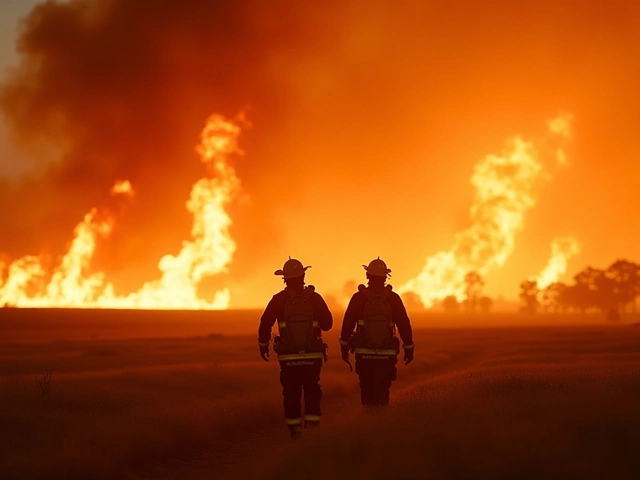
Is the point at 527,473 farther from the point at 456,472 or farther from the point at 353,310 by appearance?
the point at 353,310

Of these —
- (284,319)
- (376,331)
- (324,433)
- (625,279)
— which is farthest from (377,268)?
(625,279)

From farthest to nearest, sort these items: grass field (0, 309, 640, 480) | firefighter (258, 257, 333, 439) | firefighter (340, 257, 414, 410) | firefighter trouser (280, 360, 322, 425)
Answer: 1. firefighter (340, 257, 414, 410)
2. firefighter trouser (280, 360, 322, 425)
3. firefighter (258, 257, 333, 439)
4. grass field (0, 309, 640, 480)

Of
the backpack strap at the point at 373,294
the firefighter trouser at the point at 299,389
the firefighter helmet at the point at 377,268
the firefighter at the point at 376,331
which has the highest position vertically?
the firefighter helmet at the point at 377,268

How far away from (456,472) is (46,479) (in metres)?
5.67

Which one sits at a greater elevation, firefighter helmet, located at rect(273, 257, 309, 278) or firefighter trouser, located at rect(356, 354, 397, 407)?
firefighter helmet, located at rect(273, 257, 309, 278)

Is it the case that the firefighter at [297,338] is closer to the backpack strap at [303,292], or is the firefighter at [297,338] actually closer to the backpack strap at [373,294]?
the backpack strap at [303,292]

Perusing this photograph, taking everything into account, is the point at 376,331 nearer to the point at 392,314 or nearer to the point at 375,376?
the point at 392,314

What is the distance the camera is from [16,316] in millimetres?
102688

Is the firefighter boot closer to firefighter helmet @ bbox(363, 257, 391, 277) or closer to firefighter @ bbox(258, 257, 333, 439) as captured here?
firefighter @ bbox(258, 257, 333, 439)

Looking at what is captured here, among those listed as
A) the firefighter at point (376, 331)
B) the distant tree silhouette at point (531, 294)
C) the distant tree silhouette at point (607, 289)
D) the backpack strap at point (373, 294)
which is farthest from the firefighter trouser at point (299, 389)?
the distant tree silhouette at point (531, 294)

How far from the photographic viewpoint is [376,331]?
11672mm

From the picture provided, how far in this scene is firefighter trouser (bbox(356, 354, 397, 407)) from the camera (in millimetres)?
11797

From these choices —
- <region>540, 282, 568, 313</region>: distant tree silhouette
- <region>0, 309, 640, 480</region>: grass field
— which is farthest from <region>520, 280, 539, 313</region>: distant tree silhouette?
<region>0, 309, 640, 480</region>: grass field

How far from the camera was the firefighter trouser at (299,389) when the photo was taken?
11.4 m
